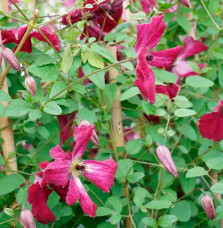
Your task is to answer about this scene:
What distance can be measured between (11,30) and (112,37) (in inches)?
7.3

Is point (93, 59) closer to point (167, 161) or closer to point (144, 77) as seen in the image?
point (144, 77)

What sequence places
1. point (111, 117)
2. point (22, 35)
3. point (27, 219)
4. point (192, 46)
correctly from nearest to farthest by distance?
point (27, 219) → point (22, 35) → point (111, 117) → point (192, 46)

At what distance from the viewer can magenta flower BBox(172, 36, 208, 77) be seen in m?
0.96

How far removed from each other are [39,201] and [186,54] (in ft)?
1.65

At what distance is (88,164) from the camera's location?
685mm

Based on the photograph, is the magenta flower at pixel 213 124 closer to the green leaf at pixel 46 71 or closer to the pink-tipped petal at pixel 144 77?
the pink-tipped petal at pixel 144 77

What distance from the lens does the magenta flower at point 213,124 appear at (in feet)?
2.66

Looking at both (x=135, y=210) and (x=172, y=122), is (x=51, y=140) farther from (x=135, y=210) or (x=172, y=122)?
(x=172, y=122)

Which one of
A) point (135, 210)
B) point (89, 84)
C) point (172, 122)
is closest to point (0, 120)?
point (89, 84)

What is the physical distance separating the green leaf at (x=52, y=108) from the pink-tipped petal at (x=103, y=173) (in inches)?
3.6

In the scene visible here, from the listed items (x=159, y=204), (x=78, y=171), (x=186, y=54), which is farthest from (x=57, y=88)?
(x=186, y=54)

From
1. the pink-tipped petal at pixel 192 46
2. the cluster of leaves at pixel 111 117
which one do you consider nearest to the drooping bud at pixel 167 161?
the cluster of leaves at pixel 111 117

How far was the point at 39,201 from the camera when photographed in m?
0.68

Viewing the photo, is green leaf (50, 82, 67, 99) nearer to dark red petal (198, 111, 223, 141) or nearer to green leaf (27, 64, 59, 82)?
green leaf (27, 64, 59, 82)
